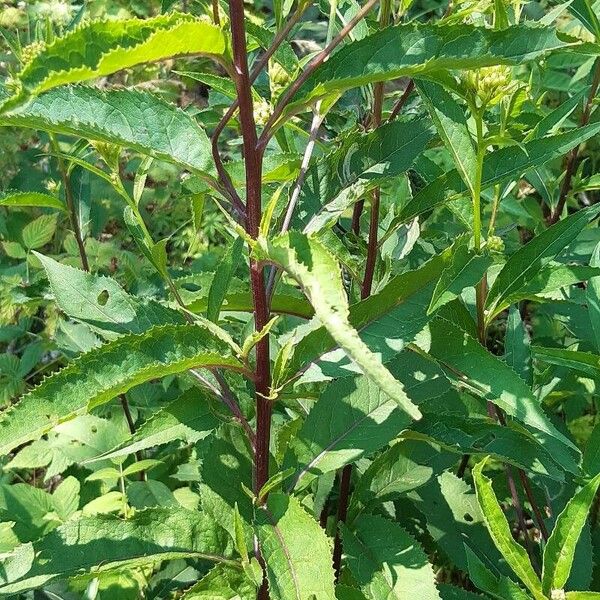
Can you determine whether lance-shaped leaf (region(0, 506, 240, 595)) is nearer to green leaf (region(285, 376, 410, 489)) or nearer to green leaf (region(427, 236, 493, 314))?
green leaf (region(285, 376, 410, 489))

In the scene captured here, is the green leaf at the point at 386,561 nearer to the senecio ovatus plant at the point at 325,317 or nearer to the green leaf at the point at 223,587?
the senecio ovatus plant at the point at 325,317

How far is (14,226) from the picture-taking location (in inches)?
120

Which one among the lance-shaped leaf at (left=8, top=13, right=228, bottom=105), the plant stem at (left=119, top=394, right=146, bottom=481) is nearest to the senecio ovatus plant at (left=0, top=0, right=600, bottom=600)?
the lance-shaped leaf at (left=8, top=13, right=228, bottom=105)

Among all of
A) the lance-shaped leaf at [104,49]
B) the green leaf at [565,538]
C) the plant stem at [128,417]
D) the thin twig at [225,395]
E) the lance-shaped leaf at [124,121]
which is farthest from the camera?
the plant stem at [128,417]

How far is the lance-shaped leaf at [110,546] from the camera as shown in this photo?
43.8 inches

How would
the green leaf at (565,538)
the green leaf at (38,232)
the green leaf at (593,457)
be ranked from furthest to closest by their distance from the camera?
the green leaf at (38,232)
the green leaf at (593,457)
the green leaf at (565,538)

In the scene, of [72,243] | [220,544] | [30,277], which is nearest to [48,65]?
[220,544]

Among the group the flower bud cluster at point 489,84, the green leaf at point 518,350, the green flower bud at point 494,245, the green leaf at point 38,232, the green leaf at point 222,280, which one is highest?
the flower bud cluster at point 489,84

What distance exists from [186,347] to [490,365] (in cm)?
45

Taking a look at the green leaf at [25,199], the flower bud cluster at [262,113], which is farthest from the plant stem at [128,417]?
the flower bud cluster at [262,113]

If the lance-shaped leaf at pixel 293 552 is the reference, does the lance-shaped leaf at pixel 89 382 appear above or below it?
above

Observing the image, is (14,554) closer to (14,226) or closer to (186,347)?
(186,347)

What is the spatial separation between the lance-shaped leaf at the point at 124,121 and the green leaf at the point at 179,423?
376 mm

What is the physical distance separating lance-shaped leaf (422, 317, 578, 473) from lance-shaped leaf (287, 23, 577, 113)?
42 centimetres
